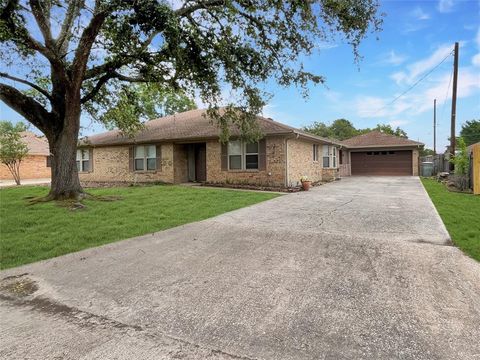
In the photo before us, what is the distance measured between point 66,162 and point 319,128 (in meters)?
52.8

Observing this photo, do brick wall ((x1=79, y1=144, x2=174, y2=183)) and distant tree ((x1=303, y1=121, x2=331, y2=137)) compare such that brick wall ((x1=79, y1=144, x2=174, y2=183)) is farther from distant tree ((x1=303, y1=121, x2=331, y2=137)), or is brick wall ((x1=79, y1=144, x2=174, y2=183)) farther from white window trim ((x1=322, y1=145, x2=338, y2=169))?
distant tree ((x1=303, y1=121, x2=331, y2=137))

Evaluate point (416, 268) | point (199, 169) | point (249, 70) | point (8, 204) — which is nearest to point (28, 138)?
point (199, 169)

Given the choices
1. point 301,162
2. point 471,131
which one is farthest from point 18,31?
point 471,131

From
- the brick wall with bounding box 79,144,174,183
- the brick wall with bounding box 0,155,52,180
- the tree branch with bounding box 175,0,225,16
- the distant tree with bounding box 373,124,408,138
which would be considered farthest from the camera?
the distant tree with bounding box 373,124,408,138

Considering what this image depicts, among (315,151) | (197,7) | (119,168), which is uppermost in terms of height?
(197,7)

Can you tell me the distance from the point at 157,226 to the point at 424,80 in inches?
820

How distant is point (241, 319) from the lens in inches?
118

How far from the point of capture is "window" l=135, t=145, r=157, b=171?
1750 centimetres

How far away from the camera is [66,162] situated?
9.84 meters

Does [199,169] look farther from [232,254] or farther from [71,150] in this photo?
[232,254]

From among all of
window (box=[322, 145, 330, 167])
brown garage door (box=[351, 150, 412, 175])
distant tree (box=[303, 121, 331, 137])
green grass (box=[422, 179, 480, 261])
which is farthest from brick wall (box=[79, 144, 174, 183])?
distant tree (box=[303, 121, 331, 137])

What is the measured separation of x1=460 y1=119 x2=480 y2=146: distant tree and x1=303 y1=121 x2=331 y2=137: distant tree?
22136 millimetres

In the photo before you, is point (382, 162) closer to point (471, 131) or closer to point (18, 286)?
point (18, 286)

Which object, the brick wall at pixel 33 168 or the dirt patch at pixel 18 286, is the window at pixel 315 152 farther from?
the brick wall at pixel 33 168
